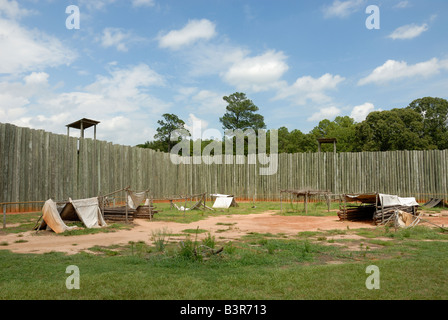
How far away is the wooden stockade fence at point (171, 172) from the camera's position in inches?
464

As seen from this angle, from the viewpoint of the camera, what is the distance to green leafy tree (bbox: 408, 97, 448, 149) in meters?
30.7

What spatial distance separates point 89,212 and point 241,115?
28791 millimetres

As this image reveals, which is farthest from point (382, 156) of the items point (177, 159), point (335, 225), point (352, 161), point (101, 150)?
point (101, 150)

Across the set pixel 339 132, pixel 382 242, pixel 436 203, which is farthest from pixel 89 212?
pixel 339 132

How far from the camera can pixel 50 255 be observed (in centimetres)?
627

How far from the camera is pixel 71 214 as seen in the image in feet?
33.1

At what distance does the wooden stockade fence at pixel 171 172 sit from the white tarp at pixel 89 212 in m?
3.03

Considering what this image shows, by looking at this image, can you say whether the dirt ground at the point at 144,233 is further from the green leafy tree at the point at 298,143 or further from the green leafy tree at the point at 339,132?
the green leafy tree at the point at 339,132

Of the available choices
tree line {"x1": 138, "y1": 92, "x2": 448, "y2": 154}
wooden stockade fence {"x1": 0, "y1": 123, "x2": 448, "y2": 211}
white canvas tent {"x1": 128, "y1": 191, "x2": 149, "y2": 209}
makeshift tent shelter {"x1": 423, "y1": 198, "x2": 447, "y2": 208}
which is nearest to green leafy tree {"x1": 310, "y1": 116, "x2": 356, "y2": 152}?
tree line {"x1": 138, "y1": 92, "x2": 448, "y2": 154}

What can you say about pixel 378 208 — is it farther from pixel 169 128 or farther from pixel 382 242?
pixel 169 128

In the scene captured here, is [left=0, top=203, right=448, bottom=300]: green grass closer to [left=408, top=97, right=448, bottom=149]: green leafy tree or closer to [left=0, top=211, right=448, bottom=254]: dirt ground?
[left=0, top=211, right=448, bottom=254]: dirt ground

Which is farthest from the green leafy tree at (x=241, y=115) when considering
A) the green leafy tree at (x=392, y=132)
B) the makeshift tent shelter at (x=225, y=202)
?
the makeshift tent shelter at (x=225, y=202)
